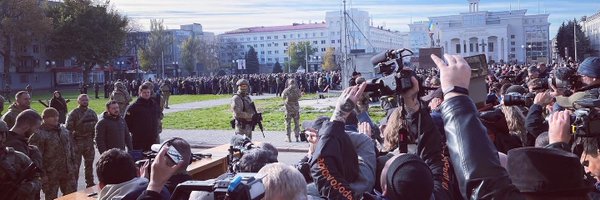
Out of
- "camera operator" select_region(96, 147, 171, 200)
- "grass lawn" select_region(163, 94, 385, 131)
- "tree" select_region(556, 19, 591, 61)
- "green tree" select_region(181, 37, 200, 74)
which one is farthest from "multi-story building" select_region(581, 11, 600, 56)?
"camera operator" select_region(96, 147, 171, 200)

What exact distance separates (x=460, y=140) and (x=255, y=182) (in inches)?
33.0

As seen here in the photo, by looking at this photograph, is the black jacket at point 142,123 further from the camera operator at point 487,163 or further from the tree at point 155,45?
the tree at point 155,45

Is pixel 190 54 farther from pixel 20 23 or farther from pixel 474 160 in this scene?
pixel 474 160

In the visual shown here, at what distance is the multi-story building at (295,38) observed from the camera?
141875 mm

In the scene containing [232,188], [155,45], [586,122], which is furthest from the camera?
[155,45]

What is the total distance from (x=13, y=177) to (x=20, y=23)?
62.5 meters

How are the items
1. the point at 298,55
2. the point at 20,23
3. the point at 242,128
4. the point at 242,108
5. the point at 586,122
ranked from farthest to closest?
the point at 298,55 < the point at 20,23 < the point at 242,128 < the point at 242,108 < the point at 586,122

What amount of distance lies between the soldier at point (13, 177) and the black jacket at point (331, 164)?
3702mm

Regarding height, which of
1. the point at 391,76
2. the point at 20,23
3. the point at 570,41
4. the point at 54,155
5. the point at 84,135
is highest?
the point at 20,23

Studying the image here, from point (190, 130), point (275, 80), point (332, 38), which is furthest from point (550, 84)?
point (332, 38)

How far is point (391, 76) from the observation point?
3521 millimetres

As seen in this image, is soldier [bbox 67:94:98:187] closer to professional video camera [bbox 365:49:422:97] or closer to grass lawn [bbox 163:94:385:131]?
professional video camera [bbox 365:49:422:97]

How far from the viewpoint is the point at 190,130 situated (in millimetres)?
21109

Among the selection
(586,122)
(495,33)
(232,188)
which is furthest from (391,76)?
(495,33)
